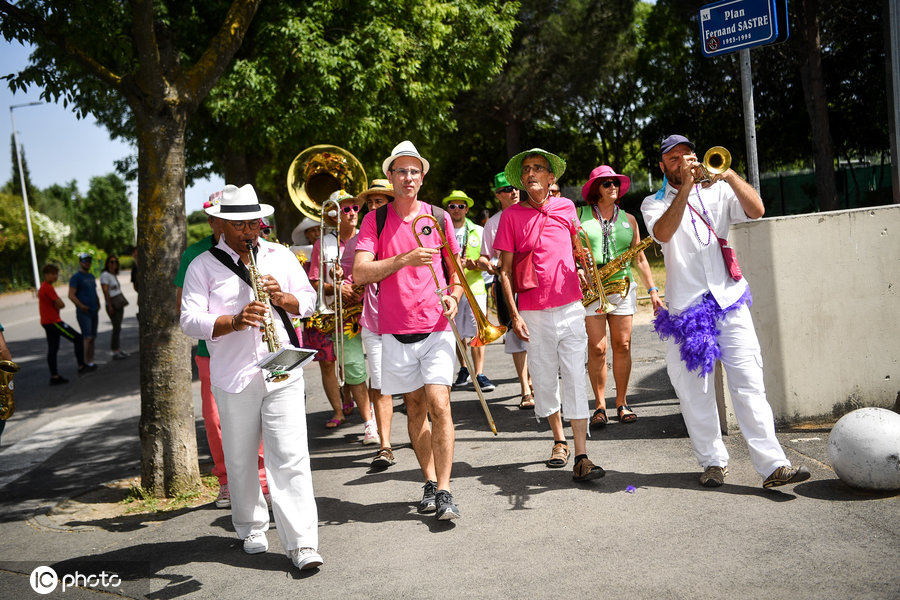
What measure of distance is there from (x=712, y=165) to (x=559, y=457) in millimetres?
2262

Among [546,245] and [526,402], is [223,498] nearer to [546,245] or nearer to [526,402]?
[546,245]

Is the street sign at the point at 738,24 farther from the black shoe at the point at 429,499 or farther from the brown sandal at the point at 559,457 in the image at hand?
the black shoe at the point at 429,499

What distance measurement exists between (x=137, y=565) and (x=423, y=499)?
1.73 m

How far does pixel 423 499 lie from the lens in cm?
506

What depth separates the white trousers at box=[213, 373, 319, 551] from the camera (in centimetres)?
438

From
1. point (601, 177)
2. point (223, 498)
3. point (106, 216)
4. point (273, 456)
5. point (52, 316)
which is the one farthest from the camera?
point (106, 216)

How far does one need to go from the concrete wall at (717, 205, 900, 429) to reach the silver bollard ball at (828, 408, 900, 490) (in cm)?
122

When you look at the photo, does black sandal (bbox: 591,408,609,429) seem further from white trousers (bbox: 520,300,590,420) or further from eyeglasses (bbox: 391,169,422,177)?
eyeglasses (bbox: 391,169,422,177)

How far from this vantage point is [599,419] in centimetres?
664

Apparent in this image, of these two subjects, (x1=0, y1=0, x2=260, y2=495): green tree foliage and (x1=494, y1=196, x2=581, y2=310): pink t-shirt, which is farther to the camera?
(x1=0, y1=0, x2=260, y2=495): green tree foliage

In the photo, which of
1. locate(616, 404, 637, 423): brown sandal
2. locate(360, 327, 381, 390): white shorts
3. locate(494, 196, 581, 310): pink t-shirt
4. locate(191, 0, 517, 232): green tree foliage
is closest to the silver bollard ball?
locate(494, 196, 581, 310): pink t-shirt

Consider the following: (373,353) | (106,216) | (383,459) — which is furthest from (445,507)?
(106,216)

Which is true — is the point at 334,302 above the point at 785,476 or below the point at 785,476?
above

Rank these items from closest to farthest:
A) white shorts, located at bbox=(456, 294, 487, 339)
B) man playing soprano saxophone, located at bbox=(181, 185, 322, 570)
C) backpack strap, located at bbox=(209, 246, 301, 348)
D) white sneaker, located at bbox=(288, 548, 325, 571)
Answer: white sneaker, located at bbox=(288, 548, 325, 571) → man playing soprano saxophone, located at bbox=(181, 185, 322, 570) → backpack strap, located at bbox=(209, 246, 301, 348) → white shorts, located at bbox=(456, 294, 487, 339)
